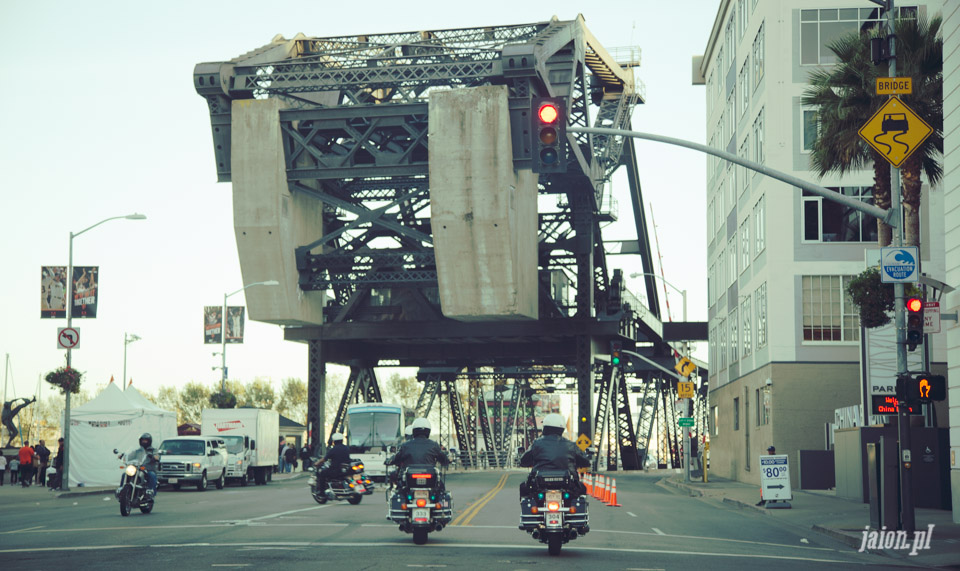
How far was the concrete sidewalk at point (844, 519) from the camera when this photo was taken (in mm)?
17234

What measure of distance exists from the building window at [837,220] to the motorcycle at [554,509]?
95.0 feet

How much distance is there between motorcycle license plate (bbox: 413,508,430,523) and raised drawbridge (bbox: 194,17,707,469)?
2915cm

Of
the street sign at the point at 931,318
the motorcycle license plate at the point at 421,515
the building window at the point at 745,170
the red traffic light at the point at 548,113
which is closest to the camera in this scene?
the motorcycle license plate at the point at 421,515

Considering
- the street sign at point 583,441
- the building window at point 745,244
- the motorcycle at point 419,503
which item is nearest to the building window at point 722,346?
the building window at point 745,244

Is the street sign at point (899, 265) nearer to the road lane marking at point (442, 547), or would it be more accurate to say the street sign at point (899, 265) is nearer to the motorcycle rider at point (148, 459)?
the road lane marking at point (442, 547)

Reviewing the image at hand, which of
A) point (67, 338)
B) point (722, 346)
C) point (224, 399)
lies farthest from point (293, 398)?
point (67, 338)

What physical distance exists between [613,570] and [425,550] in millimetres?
3242

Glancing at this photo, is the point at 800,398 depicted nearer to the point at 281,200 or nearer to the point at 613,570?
the point at 281,200

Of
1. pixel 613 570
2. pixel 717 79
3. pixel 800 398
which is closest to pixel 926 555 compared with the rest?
pixel 613 570

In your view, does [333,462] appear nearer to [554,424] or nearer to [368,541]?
[368,541]

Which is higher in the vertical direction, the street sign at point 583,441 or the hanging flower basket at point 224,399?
the hanging flower basket at point 224,399

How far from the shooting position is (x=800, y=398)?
1661 inches

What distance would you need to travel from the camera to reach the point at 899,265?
1889 centimetres

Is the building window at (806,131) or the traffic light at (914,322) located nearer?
the traffic light at (914,322)
